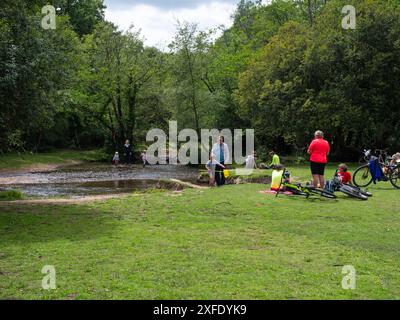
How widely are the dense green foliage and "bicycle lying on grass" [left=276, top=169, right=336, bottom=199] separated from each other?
24.3ft

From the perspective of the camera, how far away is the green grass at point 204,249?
598cm

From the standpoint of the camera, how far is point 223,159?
17.9 m

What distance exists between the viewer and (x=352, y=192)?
46.7 ft

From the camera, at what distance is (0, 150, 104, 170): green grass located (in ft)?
113

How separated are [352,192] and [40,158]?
1203 inches

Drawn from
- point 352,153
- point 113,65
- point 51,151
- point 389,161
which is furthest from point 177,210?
point 51,151

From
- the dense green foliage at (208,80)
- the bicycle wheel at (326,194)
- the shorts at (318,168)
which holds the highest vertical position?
the dense green foliage at (208,80)

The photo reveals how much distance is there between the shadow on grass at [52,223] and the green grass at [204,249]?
24mm

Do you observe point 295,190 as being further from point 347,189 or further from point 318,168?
point 347,189

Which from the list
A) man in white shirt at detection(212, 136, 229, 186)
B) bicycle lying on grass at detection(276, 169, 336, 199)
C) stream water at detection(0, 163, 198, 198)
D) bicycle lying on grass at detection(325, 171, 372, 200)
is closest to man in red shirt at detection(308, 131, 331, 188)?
bicycle lying on grass at detection(325, 171, 372, 200)
